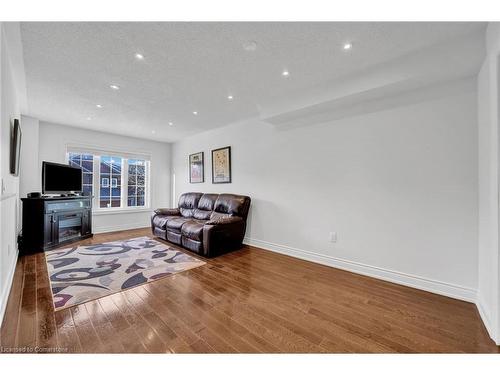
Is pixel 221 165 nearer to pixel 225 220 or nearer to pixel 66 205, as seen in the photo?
pixel 225 220

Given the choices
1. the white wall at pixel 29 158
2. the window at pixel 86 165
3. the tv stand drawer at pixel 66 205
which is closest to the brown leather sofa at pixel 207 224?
the tv stand drawer at pixel 66 205

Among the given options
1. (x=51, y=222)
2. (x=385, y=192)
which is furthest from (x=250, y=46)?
Result: (x=51, y=222)

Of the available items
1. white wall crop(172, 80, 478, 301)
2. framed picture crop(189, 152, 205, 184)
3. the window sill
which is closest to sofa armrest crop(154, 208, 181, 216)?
framed picture crop(189, 152, 205, 184)

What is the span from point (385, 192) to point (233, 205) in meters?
2.43

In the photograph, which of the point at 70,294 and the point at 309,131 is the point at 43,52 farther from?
the point at 309,131

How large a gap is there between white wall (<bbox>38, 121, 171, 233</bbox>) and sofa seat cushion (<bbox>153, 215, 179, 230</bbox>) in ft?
5.19

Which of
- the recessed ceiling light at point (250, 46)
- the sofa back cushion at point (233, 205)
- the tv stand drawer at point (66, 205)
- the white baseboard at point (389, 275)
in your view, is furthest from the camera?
the sofa back cushion at point (233, 205)

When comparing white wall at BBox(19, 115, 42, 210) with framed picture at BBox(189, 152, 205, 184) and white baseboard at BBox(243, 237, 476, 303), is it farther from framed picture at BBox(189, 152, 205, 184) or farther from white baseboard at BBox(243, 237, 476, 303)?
white baseboard at BBox(243, 237, 476, 303)

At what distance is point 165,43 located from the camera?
1886 millimetres

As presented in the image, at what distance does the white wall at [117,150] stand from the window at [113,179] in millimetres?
210

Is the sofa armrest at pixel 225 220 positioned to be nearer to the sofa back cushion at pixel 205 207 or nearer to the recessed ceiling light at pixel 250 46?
the sofa back cushion at pixel 205 207

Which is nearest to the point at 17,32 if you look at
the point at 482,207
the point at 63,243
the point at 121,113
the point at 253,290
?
the point at 121,113

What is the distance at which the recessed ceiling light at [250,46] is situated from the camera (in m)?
1.86

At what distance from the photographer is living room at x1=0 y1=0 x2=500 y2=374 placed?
158 centimetres
